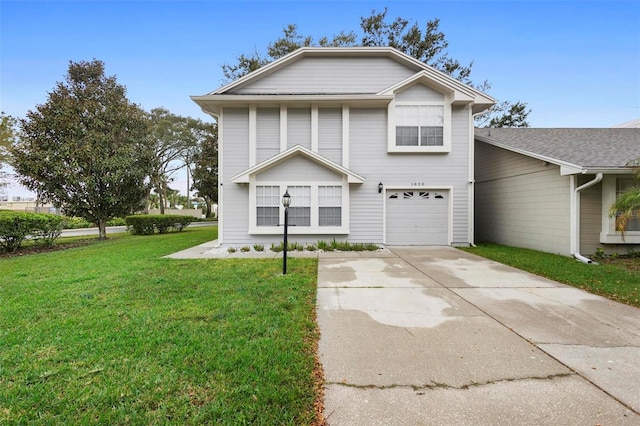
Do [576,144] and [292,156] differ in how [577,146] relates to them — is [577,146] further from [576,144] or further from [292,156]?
[292,156]

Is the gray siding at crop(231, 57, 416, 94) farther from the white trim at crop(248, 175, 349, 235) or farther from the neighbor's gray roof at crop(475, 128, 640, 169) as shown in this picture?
the neighbor's gray roof at crop(475, 128, 640, 169)

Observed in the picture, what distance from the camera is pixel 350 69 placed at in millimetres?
10680

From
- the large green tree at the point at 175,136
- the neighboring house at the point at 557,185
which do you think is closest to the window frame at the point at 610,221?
the neighboring house at the point at 557,185

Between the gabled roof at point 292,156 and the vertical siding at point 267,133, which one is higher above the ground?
the vertical siding at point 267,133

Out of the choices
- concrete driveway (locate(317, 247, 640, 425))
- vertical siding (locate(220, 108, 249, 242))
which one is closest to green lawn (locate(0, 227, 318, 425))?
concrete driveway (locate(317, 247, 640, 425))

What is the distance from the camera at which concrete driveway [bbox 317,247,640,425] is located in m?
2.03

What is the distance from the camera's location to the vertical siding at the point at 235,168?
9.88m

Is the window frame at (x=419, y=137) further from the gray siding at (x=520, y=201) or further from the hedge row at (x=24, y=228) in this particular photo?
the hedge row at (x=24, y=228)

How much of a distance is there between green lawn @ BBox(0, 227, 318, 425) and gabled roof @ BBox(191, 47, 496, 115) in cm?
670

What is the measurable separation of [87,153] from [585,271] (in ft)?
57.5

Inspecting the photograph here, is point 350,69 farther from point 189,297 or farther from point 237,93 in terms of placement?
point 189,297

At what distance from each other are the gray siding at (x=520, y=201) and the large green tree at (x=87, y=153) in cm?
1588

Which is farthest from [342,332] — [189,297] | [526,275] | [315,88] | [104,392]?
[315,88]

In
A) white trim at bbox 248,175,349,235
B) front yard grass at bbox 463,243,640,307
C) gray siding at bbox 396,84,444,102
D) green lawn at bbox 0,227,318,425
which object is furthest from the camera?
gray siding at bbox 396,84,444,102
